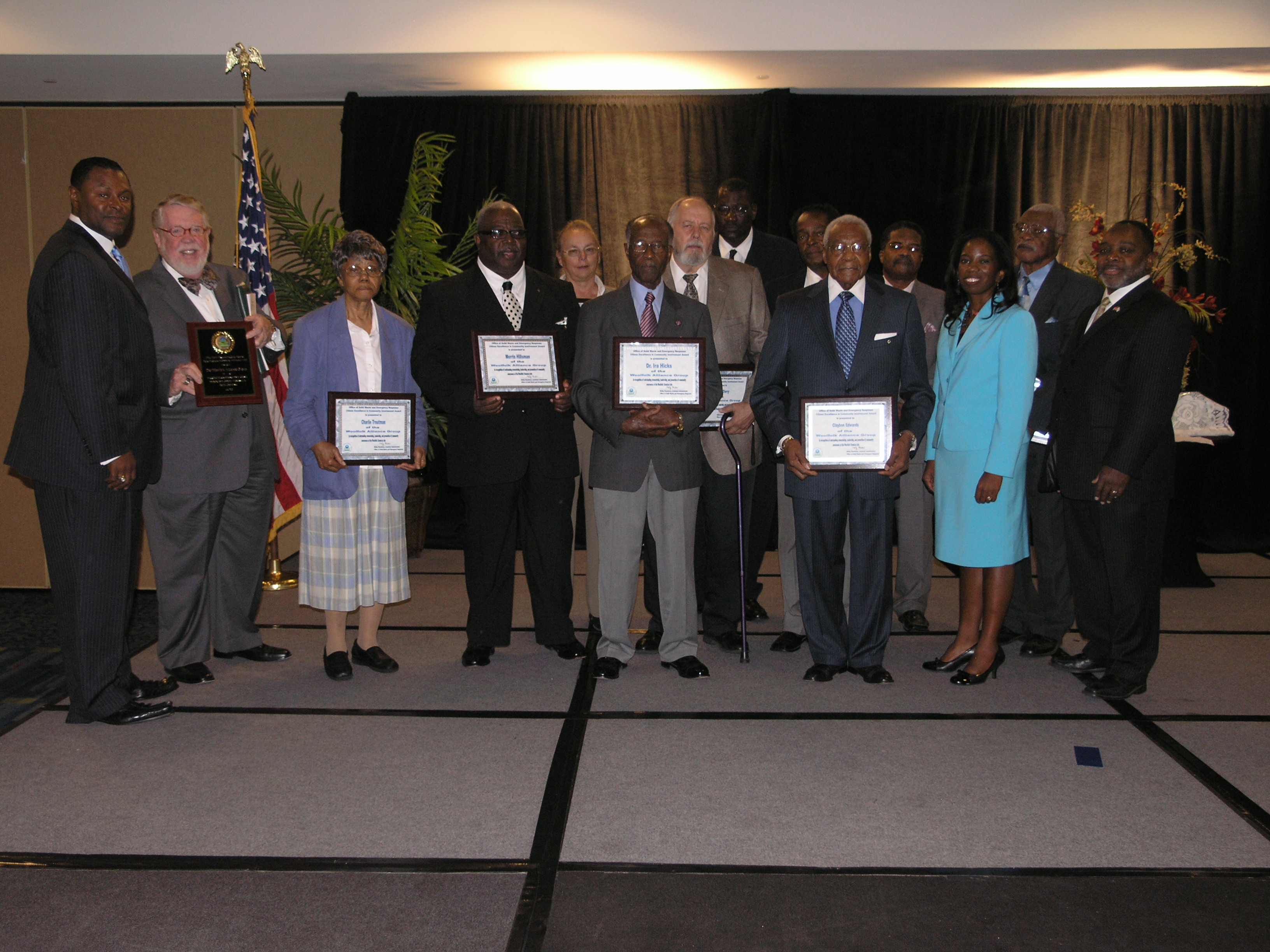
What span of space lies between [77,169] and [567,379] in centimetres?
184

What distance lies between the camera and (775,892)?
7.63 feet

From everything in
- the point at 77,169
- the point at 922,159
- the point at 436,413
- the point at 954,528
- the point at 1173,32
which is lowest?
the point at 954,528

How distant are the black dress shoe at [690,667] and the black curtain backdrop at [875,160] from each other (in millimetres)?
3622

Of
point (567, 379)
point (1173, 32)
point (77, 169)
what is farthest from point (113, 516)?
point (1173, 32)

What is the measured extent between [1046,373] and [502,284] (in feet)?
7.28

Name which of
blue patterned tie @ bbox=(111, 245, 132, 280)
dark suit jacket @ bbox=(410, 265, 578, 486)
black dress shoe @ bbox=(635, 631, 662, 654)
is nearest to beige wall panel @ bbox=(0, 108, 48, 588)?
blue patterned tie @ bbox=(111, 245, 132, 280)

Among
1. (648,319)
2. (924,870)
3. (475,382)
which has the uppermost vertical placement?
(648,319)

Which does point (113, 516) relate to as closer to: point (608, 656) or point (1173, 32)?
point (608, 656)

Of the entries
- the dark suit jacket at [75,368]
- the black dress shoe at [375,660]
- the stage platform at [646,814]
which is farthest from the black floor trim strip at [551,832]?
the dark suit jacket at [75,368]

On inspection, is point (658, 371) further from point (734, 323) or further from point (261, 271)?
Result: point (261, 271)

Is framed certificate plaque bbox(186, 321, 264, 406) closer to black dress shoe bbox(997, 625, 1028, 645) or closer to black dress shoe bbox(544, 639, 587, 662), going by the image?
black dress shoe bbox(544, 639, 587, 662)

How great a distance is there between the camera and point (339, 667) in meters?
3.87

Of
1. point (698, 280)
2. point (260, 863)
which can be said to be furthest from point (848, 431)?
point (260, 863)

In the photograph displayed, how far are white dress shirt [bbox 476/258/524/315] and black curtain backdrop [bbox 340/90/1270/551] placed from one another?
290 centimetres
